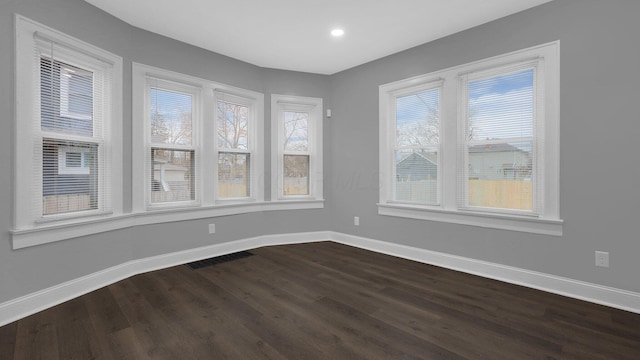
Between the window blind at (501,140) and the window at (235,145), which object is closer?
the window blind at (501,140)

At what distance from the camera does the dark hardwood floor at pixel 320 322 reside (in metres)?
1.87

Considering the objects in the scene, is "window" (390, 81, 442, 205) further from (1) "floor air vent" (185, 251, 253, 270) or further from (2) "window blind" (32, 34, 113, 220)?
(2) "window blind" (32, 34, 113, 220)

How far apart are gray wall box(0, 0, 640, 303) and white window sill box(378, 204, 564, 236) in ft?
0.25

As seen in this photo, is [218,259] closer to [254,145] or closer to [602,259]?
[254,145]

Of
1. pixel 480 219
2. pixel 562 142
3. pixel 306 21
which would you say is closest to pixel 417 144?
pixel 480 219

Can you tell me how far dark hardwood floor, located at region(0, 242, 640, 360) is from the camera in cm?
187

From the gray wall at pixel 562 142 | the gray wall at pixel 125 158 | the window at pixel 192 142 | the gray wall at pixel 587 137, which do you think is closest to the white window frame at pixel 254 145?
the window at pixel 192 142

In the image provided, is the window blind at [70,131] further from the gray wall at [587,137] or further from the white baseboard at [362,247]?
the gray wall at [587,137]

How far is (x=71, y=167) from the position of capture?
2.79 m

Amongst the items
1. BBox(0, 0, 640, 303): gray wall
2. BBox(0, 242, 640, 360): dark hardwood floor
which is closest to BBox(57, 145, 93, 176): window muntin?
BBox(0, 0, 640, 303): gray wall

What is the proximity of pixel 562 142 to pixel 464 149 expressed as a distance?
913mm

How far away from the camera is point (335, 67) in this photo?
14.9 ft

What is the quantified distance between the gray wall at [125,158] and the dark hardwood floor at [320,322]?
1.12ft

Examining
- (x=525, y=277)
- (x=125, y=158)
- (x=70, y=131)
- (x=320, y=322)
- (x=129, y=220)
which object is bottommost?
(x=320, y=322)
